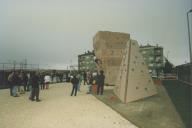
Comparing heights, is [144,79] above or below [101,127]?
above

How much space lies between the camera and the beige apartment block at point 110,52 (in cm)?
2780

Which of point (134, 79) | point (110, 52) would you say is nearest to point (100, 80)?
point (134, 79)

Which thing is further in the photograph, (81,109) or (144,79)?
(144,79)

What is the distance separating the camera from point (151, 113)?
10945 mm

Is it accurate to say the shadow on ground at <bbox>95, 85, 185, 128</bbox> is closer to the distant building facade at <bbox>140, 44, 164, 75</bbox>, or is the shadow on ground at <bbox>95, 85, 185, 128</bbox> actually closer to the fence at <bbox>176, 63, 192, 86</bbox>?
the fence at <bbox>176, 63, 192, 86</bbox>

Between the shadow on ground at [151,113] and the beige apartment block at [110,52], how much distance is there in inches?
529

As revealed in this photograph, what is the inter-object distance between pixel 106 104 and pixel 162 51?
84.0 meters

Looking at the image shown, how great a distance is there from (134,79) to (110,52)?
42.9 ft

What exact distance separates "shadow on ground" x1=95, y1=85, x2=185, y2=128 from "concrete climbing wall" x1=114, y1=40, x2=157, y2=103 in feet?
2.26

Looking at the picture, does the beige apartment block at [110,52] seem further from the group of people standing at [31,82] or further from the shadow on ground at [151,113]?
the shadow on ground at [151,113]

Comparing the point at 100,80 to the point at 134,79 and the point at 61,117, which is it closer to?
the point at 134,79

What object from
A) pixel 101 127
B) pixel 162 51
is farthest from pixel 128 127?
pixel 162 51

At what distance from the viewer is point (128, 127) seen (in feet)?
29.3

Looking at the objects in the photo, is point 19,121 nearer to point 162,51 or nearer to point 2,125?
point 2,125
